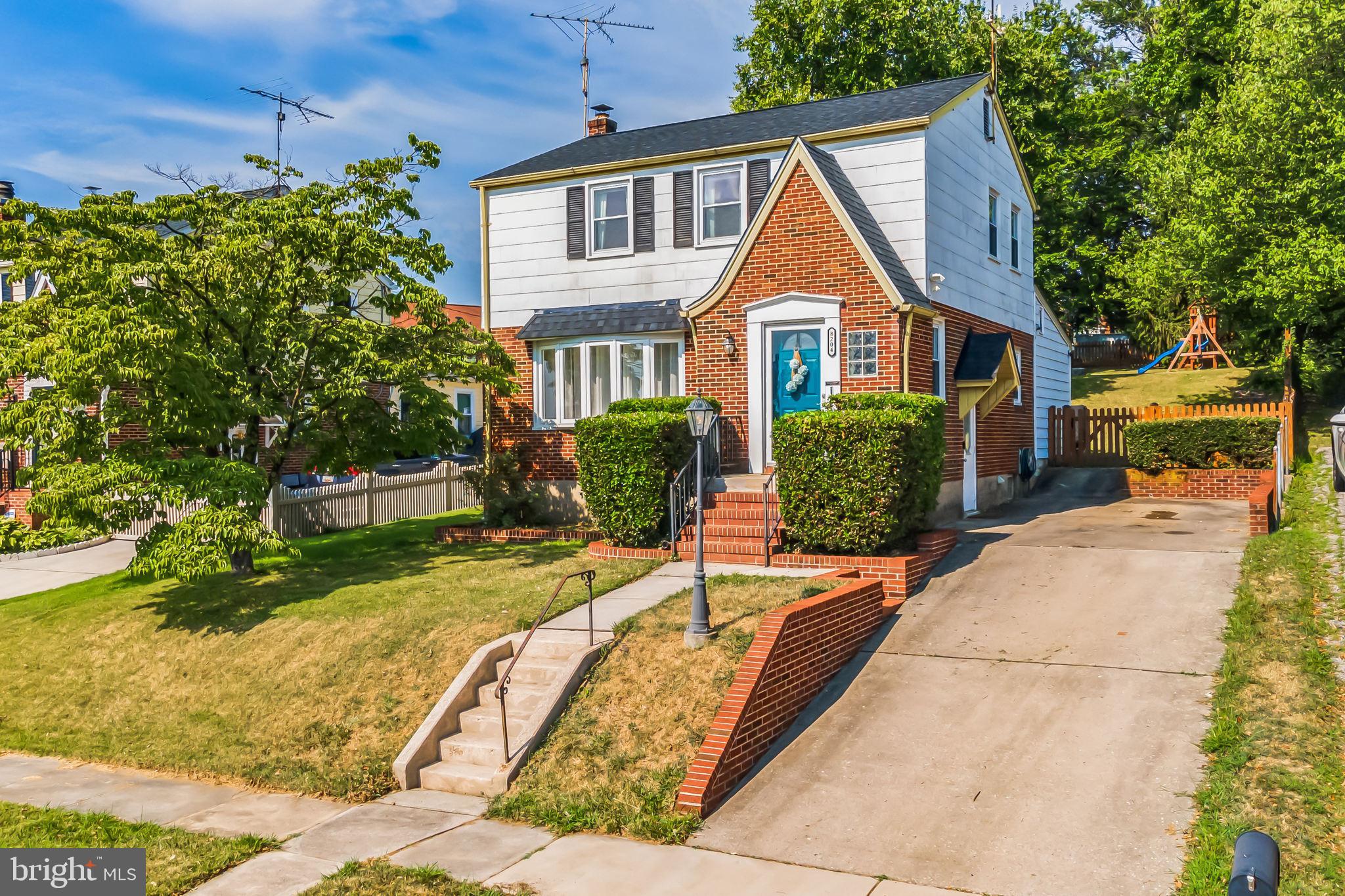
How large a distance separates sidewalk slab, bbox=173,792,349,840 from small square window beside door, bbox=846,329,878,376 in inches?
388

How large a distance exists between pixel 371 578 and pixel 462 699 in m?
4.99

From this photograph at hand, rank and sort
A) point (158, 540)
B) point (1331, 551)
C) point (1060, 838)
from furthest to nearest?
point (158, 540) < point (1331, 551) < point (1060, 838)

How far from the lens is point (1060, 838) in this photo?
7.41 m

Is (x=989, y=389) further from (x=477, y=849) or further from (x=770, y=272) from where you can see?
(x=477, y=849)

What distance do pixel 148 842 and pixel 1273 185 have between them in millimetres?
26783

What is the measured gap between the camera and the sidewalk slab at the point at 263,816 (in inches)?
339

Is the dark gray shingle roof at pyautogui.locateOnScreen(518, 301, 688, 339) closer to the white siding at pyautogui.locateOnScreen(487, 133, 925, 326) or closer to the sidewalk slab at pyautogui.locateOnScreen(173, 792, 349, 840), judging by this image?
the white siding at pyautogui.locateOnScreen(487, 133, 925, 326)

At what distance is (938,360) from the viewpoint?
665 inches

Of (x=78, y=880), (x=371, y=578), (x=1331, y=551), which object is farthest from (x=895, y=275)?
(x=78, y=880)

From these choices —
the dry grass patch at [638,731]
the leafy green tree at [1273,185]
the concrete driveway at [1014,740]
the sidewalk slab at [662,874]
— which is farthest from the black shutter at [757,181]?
the leafy green tree at [1273,185]

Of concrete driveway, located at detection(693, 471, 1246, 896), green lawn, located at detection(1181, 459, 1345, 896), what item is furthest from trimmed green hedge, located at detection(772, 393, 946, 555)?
green lawn, located at detection(1181, 459, 1345, 896)

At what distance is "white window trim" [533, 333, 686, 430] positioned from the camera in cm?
1783

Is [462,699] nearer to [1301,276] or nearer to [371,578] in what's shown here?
[371,578]

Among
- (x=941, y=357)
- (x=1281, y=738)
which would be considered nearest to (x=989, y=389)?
(x=941, y=357)
